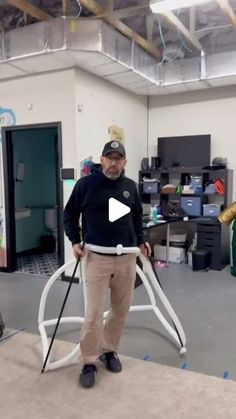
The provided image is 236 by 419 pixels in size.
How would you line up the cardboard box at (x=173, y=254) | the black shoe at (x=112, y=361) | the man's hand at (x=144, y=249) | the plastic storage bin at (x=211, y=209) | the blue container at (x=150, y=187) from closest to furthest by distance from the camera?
1. the black shoe at (x=112, y=361)
2. the man's hand at (x=144, y=249)
3. the plastic storage bin at (x=211, y=209)
4. the cardboard box at (x=173, y=254)
5. the blue container at (x=150, y=187)

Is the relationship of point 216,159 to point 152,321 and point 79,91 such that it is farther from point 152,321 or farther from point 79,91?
point 152,321

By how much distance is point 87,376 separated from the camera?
2311mm

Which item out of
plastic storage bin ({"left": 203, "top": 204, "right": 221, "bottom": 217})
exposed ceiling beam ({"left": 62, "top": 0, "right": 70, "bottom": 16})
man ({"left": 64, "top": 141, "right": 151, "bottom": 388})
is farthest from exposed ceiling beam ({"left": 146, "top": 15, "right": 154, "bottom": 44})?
man ({"left": 64, "top": 141, "right": 151, "bottom": 388})

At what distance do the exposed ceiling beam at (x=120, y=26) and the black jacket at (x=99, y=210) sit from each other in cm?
208

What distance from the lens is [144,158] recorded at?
6.10m

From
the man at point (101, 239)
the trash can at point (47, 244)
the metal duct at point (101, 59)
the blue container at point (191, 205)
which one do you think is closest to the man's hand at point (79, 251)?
the man at point (101, 239)

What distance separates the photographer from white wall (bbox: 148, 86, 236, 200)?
224 inches

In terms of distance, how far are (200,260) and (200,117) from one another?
2.41 meters

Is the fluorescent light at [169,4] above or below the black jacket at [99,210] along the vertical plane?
above

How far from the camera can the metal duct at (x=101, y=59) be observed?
3.67 metres

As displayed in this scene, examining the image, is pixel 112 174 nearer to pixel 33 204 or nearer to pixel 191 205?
pixel 191 205

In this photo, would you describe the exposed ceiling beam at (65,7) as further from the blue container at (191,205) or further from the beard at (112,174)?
the blue container at (191,205)

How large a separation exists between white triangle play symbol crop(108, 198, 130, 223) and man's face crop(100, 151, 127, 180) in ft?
0.53

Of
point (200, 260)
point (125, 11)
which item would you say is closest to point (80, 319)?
point (200, 260)
